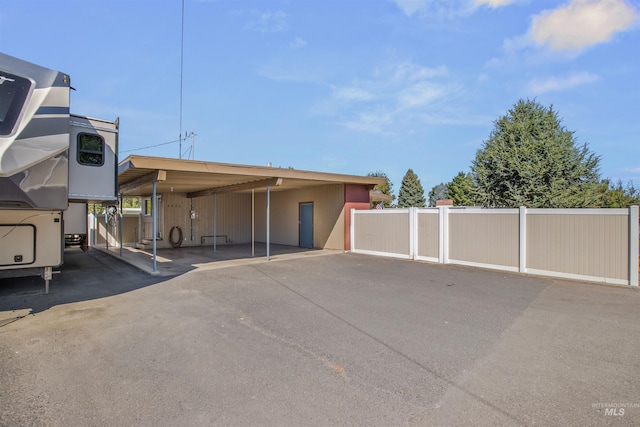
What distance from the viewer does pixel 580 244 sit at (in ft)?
24.4

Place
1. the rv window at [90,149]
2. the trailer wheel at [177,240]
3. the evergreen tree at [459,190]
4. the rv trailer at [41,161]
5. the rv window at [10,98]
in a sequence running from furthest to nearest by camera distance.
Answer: the evergreen tree at [459,190] < the trailer wheel at [177,240] < the rv window at [90,149] < the rv trailer at [41,161] < the rv window at [10,98]

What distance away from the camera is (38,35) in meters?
10.8

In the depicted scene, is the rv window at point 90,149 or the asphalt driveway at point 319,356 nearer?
the asphalt driveway at point 319,356

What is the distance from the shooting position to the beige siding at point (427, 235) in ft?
33.6

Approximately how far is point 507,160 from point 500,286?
8313 mm

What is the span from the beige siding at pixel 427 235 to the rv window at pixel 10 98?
9598 millimetres

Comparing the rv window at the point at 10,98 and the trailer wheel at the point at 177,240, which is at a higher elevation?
the rv window at the point at 10,98

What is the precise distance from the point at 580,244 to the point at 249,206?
1371 centimetres

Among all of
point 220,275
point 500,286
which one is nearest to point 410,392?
point 500,286

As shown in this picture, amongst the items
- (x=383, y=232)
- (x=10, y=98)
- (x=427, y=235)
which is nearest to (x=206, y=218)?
(x=383, y=232)

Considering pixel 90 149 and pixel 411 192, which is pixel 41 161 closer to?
pixel 90 149

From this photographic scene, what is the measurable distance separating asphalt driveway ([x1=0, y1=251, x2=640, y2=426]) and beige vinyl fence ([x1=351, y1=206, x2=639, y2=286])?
2.68 ft

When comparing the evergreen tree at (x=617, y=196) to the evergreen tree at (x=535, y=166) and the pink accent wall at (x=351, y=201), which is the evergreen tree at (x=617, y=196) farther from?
the pink accent wall at (x=351, y=201)

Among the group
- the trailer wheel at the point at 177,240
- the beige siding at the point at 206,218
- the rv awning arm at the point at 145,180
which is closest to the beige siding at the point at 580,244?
the rv awning arm at the point at 145,180
